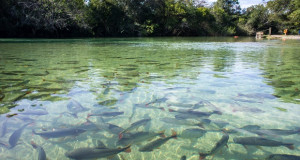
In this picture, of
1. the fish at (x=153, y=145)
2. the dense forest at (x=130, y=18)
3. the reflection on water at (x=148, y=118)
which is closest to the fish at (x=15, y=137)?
the reflection on water at (x=148, y=118)

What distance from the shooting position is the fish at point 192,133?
243cm

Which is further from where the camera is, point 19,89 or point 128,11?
point 128,11

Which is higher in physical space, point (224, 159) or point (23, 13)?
point (23, 13)

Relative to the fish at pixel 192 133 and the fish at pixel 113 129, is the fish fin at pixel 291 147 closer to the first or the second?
the fish at pixel 192 133

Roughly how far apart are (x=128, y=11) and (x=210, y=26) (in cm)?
2071

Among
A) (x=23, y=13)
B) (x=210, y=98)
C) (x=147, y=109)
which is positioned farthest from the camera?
(x=23, y=13)

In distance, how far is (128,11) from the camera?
122 ft

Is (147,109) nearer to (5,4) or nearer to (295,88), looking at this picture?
(295,88)

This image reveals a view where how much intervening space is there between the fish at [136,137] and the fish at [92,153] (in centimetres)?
15

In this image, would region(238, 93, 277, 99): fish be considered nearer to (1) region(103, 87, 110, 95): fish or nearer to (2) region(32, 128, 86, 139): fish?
(1) region(103, 87, 110, 95): fish

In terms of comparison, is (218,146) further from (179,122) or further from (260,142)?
(179,122)

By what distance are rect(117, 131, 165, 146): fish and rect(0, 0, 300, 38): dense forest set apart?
2573cm

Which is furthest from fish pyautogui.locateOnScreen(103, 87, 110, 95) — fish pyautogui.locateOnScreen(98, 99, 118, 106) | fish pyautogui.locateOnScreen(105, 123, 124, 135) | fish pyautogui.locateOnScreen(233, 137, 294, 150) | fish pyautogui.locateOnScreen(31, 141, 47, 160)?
fish pyautogui.locateOnScreen(233, 137, 294, 150)

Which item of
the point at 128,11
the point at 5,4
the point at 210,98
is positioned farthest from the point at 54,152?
the point at 128,11
